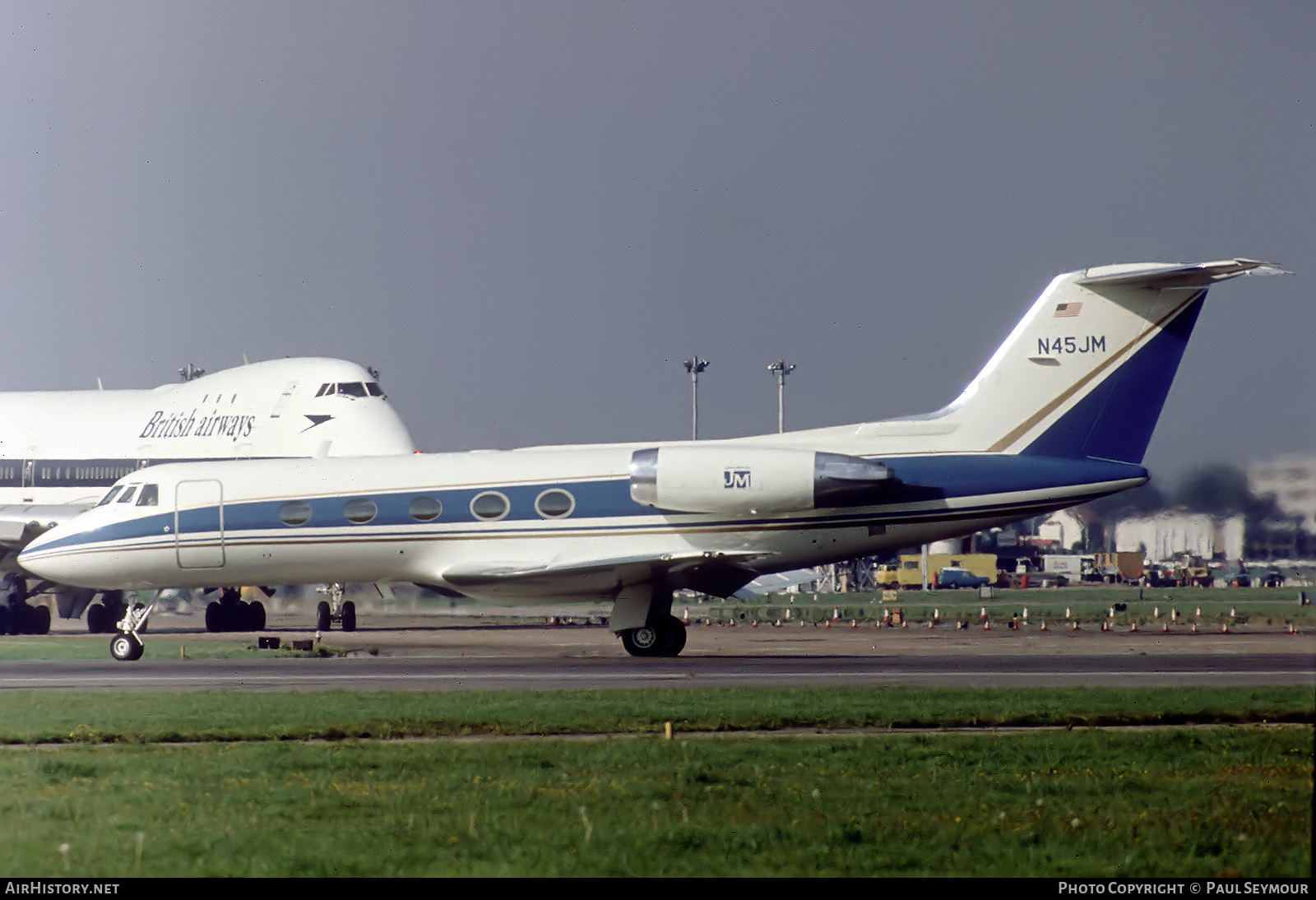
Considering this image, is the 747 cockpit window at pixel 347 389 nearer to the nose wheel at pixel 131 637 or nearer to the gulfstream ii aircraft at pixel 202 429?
the gulfstream ii aircraft at pixel 202 429

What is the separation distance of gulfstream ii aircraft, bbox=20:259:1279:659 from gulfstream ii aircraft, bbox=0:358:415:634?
52.0 ft

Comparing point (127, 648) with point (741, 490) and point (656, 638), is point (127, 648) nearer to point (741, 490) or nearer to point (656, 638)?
point (656, 638)

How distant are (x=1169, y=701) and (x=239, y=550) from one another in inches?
684

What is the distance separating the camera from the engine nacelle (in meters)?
24.0

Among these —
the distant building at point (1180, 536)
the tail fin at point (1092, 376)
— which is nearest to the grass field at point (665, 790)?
the distant building at point (1180, 536)

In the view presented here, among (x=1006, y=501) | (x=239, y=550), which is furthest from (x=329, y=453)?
(x=1006, y=501)

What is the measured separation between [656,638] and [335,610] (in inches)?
600

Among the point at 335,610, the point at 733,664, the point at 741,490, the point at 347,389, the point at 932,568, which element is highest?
the point at 347,389

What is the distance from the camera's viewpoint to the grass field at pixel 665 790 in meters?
7.62

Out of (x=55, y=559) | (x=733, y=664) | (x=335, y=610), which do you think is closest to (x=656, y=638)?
(x=733, y=664)

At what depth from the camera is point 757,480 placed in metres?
24.2

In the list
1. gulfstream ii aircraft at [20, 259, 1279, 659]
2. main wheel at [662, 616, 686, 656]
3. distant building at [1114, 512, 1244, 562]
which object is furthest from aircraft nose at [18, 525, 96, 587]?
distant building at [1114, 512, 1244, 562]
